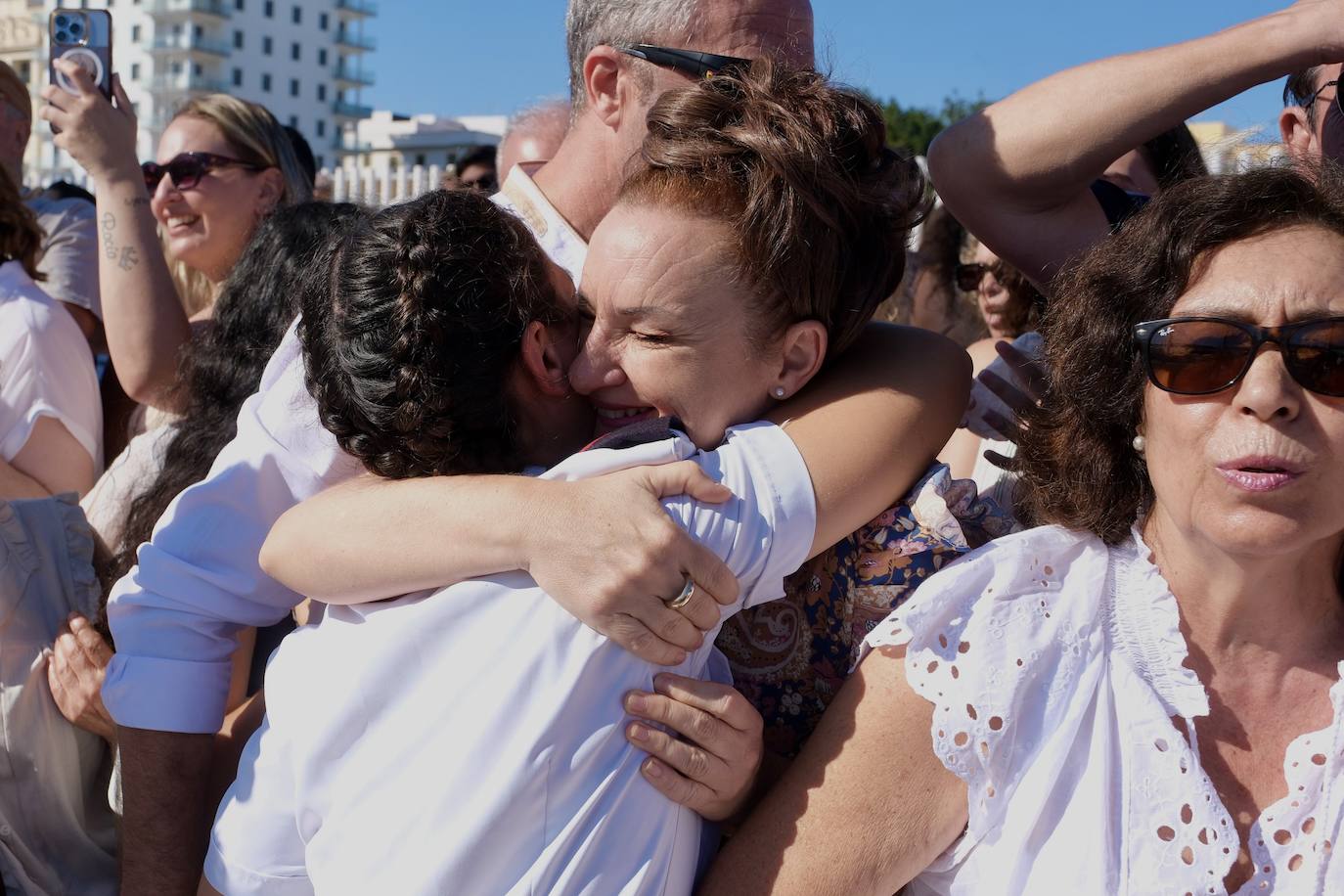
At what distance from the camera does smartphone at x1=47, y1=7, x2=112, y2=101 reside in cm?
371


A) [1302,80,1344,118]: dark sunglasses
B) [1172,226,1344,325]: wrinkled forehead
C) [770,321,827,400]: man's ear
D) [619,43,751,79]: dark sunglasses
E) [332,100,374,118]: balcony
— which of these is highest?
[1302,80,1344,118]: dark sunglasses

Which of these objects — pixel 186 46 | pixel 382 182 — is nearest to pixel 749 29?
pixel 382 182

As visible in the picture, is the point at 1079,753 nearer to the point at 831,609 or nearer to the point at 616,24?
the point at 831,609

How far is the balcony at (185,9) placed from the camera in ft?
333

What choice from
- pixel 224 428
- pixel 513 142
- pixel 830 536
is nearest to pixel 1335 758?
pixel 830 536

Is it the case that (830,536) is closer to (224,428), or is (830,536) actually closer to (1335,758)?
(1335,758)

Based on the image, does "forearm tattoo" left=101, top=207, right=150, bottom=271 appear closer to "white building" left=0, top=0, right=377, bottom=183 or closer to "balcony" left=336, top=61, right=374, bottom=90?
"white building" left=0, top=0, right=377, bottom=183

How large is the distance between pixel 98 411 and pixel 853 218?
2737 mm

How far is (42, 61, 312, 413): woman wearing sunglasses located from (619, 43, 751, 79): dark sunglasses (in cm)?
165

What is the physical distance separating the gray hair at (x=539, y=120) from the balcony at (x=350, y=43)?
120771 millimetres

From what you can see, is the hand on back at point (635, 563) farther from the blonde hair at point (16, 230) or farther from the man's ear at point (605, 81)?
the blonde hair at point (16, 230)

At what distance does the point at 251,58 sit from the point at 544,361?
115 meters

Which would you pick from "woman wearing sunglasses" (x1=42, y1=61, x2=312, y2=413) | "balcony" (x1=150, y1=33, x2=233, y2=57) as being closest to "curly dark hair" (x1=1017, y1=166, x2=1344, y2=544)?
"woman wearing sunglasses" (x1=42, y1=61, x2=312, y2=413)

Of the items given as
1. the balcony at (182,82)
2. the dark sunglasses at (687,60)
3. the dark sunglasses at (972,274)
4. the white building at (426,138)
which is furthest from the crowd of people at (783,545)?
the balcony at (182,82)
